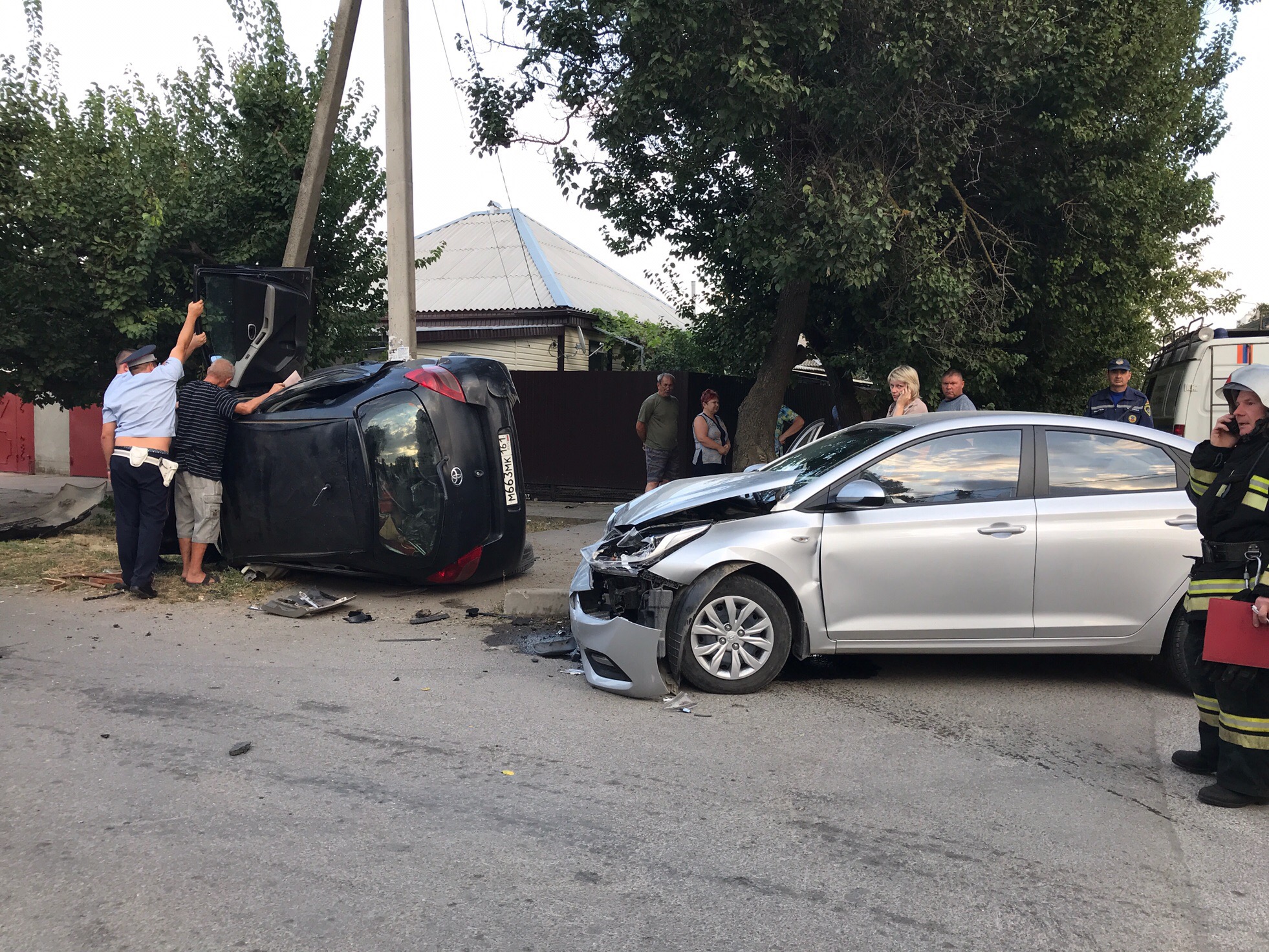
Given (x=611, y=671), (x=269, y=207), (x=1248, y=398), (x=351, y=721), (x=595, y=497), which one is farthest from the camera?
(x=595, y=497)

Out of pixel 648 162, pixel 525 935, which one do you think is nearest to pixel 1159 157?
pixel 648 162

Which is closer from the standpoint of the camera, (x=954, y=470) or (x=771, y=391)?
(x=954, y=470)

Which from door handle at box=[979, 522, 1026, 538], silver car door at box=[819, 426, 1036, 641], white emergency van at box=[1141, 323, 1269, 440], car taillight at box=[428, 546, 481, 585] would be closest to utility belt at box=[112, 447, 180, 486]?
car taillight at box=[428, 546, 481, 585]

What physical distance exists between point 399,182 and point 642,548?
18.8 feet

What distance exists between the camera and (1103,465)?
19.5ft

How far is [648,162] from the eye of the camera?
11977 millimetres

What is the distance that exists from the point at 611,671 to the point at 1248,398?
11.0ft

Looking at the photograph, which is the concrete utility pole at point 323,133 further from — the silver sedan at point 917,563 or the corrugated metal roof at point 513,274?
the corrugated metal roof at point 513,274

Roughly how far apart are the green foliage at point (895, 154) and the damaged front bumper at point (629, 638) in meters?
5.50

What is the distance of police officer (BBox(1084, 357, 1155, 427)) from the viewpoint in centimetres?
853

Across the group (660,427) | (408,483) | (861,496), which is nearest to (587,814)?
(861,496)

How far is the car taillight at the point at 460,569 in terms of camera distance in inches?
312

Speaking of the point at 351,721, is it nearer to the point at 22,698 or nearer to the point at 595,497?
the point at 22,698

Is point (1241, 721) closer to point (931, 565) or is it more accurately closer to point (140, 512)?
point (931, 565)
